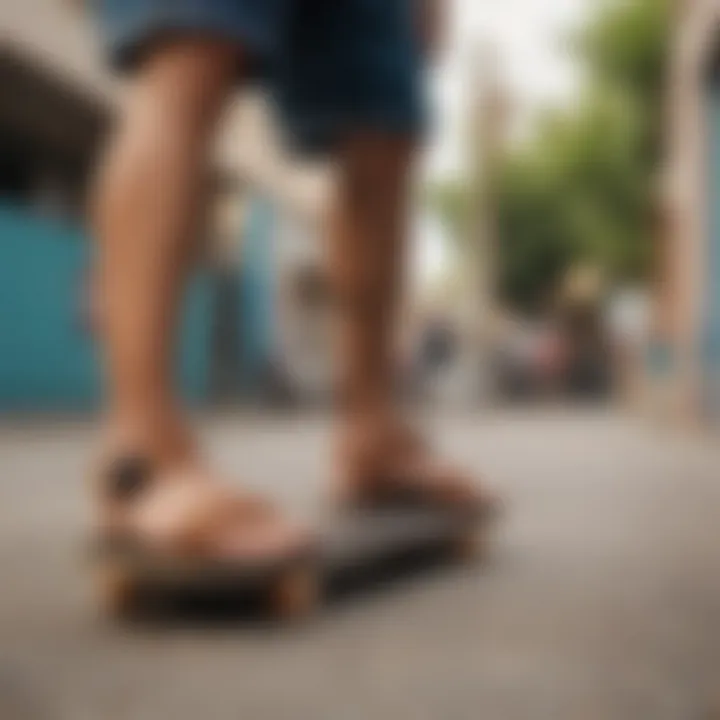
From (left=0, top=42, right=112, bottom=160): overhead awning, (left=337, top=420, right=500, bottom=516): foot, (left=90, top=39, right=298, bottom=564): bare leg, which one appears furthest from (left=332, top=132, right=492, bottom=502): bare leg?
(left=0, top=42, right=112, bottom=160): overhead awning

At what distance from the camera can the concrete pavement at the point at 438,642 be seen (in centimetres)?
65

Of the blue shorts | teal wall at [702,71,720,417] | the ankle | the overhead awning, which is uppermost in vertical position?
the overhead awning

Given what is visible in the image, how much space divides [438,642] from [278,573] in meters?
0.13

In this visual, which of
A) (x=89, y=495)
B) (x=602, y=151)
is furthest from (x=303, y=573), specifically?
(x=602, y=151)

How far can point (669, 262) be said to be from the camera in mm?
4996

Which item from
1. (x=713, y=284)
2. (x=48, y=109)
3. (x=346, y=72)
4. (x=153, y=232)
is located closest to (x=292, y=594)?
(x=153, y=232)

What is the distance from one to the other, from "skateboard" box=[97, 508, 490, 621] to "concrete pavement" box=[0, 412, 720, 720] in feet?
0.09

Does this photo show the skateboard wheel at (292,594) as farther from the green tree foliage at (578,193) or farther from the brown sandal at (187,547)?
the green tree foliage at (578,193)

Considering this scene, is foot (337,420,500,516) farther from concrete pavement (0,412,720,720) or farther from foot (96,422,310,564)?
foot (96,422,310,564)

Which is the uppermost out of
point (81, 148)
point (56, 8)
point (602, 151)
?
point (81, 148)

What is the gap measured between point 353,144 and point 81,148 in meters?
4.94

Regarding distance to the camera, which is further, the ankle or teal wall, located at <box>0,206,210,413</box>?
teal wall, located at <box>0,206,210,413</box>

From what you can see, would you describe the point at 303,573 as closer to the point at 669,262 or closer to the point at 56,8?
the point at 56,8

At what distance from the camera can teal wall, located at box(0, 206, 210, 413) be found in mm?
4785
